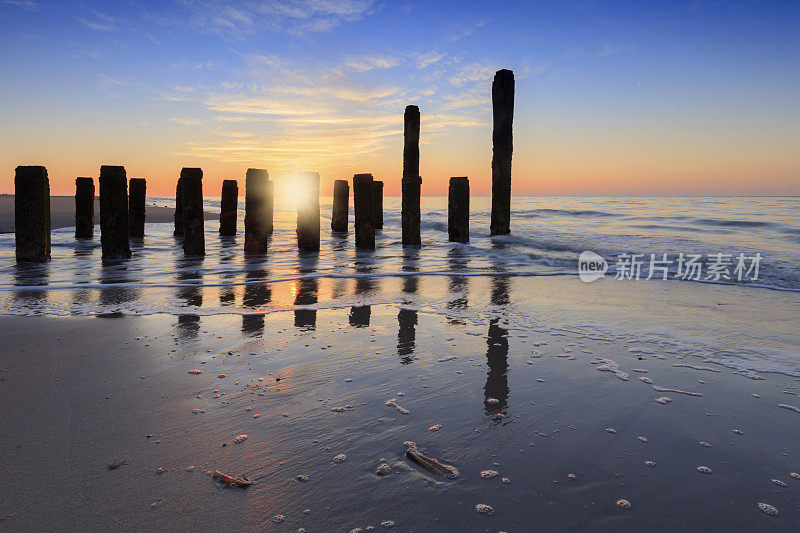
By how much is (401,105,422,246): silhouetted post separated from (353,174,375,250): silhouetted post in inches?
40.9

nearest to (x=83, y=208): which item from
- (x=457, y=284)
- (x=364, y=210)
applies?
(x=364, y=210)

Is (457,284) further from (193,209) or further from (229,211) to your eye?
(229,211)

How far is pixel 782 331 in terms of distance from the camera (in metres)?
4.60

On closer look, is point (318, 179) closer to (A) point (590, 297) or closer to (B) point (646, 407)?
(A) point (590, 297)

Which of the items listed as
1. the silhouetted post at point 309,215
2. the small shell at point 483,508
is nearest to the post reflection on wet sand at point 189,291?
the silhouetted post at point 309,215

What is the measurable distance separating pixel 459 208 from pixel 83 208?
10.9 meters

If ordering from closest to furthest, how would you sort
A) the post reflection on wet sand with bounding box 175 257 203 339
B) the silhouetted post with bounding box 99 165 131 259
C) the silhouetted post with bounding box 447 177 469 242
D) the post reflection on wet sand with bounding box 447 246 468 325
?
the post reflection on wet sand with bounding box 175 257 203 339 → the post reflection on wet sand with bounding box 447 246 468 325 → the silhouetted post with bounding box 99 165 131 259 → the silhouetted post with bounding box 447 177 469 242

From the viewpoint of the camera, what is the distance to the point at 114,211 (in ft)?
30.5

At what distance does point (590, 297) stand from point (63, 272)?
8108 mm

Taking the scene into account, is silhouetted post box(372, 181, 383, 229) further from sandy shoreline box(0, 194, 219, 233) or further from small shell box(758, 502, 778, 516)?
small shell box(758, 502, 778, 516)

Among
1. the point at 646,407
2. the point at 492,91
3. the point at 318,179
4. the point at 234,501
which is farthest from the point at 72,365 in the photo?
the point at 492,91

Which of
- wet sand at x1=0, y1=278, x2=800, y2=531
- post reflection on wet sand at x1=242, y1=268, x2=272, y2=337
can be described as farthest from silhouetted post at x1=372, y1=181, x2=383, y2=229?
wet sand at x1=0, y1=278, x2=800, y2=531

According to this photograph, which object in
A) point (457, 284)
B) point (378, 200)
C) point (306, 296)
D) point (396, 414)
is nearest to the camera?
point (396, 414)

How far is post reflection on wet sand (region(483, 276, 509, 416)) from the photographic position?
110 inches
